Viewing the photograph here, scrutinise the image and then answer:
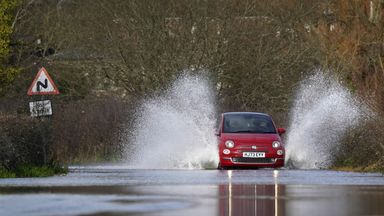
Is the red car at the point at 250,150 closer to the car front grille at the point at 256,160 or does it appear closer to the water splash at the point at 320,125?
the car front grille at the point at 256,160

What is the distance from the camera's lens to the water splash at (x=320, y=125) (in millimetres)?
37000

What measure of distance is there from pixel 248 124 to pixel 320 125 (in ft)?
12.3

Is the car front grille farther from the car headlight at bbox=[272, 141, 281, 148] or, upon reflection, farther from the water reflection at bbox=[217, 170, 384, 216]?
the water reflection at bbox=[217, 170, 384, 216]

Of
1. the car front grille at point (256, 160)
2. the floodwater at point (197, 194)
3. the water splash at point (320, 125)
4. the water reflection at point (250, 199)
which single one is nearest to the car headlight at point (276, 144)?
the car front grille at point (256, 160)

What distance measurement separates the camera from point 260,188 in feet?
79.1

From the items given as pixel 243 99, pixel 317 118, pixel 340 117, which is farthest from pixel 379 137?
pixel 243 99

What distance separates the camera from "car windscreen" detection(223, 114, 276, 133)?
119 ft

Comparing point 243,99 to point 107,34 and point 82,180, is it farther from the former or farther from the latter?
point 82,180

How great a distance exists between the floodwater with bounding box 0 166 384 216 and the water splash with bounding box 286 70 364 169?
21.2 ft

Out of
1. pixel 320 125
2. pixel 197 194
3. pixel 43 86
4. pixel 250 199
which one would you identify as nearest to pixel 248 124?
pixel 320 125

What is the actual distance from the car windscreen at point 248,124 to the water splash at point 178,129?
136 cm

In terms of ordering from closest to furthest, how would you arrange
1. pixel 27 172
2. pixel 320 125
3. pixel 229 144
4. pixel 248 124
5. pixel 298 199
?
1. pixel 298 199
2. pixel 27 172
3. pixel 229 144
4. pixel 248 124
5. pixel 320 125

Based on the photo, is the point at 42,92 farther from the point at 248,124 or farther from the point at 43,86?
the point at 248,124

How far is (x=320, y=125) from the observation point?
39.8m
